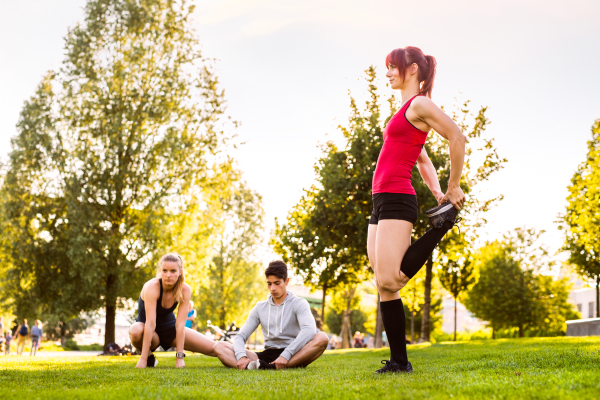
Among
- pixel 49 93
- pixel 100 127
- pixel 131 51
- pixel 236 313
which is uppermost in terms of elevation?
pixel 131 51

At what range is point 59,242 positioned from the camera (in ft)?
80.7

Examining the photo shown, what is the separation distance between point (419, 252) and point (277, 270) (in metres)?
2.49

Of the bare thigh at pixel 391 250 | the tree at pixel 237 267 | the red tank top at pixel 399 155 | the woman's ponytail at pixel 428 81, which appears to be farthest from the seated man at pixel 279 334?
the tree at pixel 237 267

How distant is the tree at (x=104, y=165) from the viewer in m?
24.2

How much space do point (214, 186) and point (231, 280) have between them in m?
24.1

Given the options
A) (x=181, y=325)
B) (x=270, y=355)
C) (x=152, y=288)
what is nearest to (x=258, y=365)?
(x=270, y=355)

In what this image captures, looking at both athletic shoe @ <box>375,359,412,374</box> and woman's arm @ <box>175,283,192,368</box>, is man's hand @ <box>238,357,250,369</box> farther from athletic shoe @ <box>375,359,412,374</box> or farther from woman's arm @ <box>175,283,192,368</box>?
athletic shoe @ <box>375,359,412,374</box>

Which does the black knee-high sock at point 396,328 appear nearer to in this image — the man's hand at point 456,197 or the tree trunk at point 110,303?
the man's hand at point 456,197

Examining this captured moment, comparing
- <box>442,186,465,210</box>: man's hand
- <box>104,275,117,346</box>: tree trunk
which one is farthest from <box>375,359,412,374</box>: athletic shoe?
<box>104,275,117,346</box>: tree trunk

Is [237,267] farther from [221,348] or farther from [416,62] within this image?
[416,62]

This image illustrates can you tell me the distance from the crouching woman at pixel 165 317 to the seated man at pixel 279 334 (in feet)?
2.07

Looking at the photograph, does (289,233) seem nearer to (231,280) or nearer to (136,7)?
(136,7)

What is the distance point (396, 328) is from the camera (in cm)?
480

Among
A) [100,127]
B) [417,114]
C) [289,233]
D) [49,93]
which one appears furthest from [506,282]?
[417,114]
